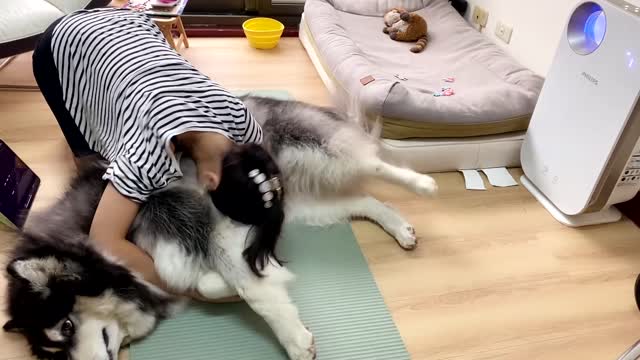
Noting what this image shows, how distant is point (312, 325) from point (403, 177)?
0.61 meters

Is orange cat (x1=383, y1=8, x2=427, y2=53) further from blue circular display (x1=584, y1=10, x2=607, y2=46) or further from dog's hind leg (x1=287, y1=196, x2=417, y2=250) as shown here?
dog's hind leg (x1=287, y1=196, x2=417, y2=250)

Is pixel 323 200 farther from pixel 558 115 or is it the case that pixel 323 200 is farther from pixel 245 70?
pixel 245 70

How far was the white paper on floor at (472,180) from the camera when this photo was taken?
2.14 meters

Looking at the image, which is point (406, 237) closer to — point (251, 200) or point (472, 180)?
point (472, 180)

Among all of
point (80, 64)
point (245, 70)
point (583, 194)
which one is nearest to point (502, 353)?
point (583, 194)

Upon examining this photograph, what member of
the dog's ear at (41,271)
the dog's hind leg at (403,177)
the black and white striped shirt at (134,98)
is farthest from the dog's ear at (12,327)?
the dog's hind leg at (403,177)

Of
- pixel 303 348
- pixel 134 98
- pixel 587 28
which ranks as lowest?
pixel 303 348

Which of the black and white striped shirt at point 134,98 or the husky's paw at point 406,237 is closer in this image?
the black and white striped shirt at point 134,98

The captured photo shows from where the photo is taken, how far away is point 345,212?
1.92m

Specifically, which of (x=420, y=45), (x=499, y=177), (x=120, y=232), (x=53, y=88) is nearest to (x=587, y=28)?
(x=499, y=177)

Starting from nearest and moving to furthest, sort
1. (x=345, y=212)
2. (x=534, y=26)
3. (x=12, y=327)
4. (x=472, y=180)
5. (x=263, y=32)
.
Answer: (x=12, y=327) < (x=345, y=212) < (x=472, y=180) < (x=534, y=26) < (x=263, y=32)

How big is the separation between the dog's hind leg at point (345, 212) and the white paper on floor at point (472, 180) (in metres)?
0.44

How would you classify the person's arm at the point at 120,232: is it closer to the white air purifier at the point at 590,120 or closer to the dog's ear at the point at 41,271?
the dog's ear at the point at 41,271

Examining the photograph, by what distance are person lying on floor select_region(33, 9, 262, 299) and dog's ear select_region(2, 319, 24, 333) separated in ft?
0.91
